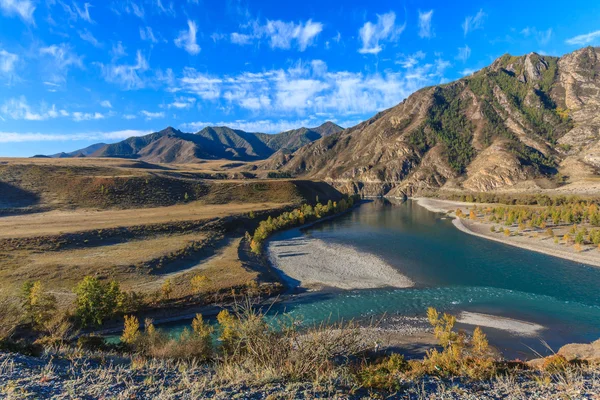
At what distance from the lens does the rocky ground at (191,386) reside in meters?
9.08

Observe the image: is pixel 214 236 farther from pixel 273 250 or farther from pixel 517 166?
pixel 517 166

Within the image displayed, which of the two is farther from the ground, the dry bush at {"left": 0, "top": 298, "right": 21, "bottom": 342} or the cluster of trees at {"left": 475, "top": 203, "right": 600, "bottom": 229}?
the dry bush at {"left": 0, "top": 298, "right": 21, "bottom": 342}

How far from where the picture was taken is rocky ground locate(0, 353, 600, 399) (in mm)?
9078

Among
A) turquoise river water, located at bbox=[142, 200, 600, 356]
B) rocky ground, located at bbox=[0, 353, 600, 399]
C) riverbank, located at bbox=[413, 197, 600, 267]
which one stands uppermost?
rocky ground, located at bbox=[0, 353, 600, 399]

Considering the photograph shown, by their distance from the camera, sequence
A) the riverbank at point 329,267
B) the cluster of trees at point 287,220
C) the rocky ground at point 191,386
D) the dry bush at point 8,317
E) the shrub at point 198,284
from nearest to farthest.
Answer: the rocky ground at point 191,386
the dry bush at point 8,317
the shrub at point 198,284
the riverbank at point 329,267
the cluster of trees at point 287,220

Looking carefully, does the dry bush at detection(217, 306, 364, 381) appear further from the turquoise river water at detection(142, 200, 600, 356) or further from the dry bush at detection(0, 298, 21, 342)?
the turquoise river water at detection(142, 200, 600, 356)

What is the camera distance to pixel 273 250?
248 ft

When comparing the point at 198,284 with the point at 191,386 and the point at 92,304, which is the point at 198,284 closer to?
the point at 92,304

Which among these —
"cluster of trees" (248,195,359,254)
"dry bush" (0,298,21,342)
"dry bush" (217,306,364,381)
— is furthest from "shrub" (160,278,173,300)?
"dry bush" (217,306,364,381)

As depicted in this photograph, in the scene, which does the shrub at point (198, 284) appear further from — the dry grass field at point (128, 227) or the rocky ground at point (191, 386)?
the rocky ground at point (191, 386)

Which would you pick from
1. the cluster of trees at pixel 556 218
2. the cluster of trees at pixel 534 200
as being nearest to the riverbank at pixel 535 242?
the cluster of trees at pixel 556 218

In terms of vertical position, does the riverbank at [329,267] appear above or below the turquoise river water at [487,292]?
above

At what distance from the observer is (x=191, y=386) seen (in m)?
9.70

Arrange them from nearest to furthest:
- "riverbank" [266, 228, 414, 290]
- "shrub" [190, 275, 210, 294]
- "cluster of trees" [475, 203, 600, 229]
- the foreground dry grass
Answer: "shrub" [190, 275, 210, 294], "riverbank" [266, 228, 414, 290], the foreground dry grass, "cluster of trees" [475, 203, 600, 229]
